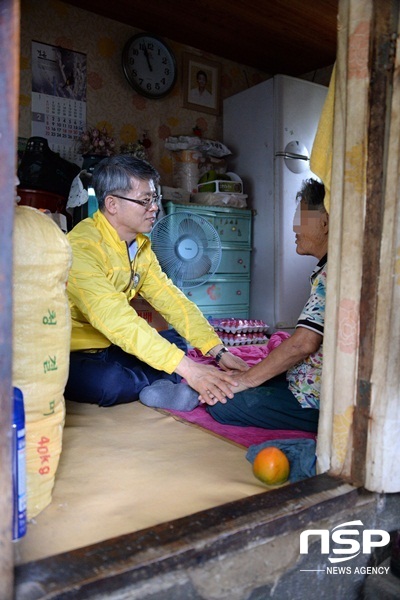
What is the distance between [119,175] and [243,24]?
2701 mm

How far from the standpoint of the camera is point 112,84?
14.8 ft

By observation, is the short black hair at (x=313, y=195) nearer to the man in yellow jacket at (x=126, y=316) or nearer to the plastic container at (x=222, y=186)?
the man in yellow jacket at (x=126, y=316)

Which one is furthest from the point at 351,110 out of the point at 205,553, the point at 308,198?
the point at 205,553

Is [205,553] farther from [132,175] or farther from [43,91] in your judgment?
[43,91]

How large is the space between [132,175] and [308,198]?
2.92 ft

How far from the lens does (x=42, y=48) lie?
4.11 m

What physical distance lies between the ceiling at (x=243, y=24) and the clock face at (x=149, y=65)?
126 millimetres

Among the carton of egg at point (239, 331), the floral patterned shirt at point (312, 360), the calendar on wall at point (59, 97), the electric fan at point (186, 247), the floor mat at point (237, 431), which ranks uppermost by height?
the calendar on wall at point (59, 97)

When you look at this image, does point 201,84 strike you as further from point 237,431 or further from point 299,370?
point 237,431

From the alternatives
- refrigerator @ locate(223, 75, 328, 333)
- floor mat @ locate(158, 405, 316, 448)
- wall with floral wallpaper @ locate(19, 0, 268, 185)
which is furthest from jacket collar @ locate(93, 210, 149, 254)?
refrigerator @ locate(223, 75, 328, 333)

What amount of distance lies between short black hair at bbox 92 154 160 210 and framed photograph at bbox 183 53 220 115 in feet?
9.16

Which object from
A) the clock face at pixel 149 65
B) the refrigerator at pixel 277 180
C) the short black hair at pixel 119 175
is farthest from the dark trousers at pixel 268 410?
the clock face at pixel 149 65

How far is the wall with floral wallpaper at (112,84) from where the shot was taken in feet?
13.3

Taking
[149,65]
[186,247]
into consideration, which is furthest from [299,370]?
[149,65]
